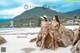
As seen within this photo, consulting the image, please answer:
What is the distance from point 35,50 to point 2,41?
331 cm

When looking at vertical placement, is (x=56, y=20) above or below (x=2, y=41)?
above

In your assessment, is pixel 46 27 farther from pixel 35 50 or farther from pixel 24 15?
pixel 24 15

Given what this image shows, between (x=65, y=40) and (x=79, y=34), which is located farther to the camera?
(x=65, y=40)

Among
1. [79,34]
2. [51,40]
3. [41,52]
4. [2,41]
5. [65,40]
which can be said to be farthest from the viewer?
[2,41]

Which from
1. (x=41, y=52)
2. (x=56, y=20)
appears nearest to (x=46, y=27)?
(x=56, y=20)

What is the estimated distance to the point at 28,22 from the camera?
117 ft

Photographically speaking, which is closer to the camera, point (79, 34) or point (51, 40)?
point (79, 34)

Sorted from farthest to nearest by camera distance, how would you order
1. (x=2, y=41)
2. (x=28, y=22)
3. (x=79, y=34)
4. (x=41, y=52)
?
(x=28, y=22) < (x=2, y=41) < (x=41, y=52) < (x=79, y=34)

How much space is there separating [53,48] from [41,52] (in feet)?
2.60

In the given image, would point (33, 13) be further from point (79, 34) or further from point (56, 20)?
point (79, 34)

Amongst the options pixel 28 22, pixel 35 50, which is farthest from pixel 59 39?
pixel 28 22

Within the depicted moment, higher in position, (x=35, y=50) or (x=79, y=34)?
(x=79, y=34)

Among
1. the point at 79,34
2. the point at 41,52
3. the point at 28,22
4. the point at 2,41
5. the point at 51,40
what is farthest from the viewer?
the point at 28,22

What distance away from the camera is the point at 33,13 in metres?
39.0
